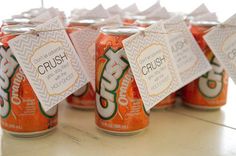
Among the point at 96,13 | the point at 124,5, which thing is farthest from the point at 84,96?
the point at 124,5

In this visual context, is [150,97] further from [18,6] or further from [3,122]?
[18,6]

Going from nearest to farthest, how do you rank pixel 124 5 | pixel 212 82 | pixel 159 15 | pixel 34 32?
pixel 34 32 < pixel 212 82 < pixel 159 15 < pixel 124 5

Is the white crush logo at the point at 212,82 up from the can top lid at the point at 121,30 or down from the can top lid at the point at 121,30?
down

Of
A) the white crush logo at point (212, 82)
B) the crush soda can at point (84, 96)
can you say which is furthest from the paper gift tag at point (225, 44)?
the crush soda can at point (84, 96)

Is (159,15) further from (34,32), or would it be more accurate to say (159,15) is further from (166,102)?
(34,32)

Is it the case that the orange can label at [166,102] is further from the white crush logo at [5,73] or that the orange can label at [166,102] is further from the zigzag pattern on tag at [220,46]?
the white crush logo at [5,73]

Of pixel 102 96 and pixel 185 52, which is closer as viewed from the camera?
pixel 102 96

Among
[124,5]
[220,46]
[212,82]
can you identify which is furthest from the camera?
[124,5]
